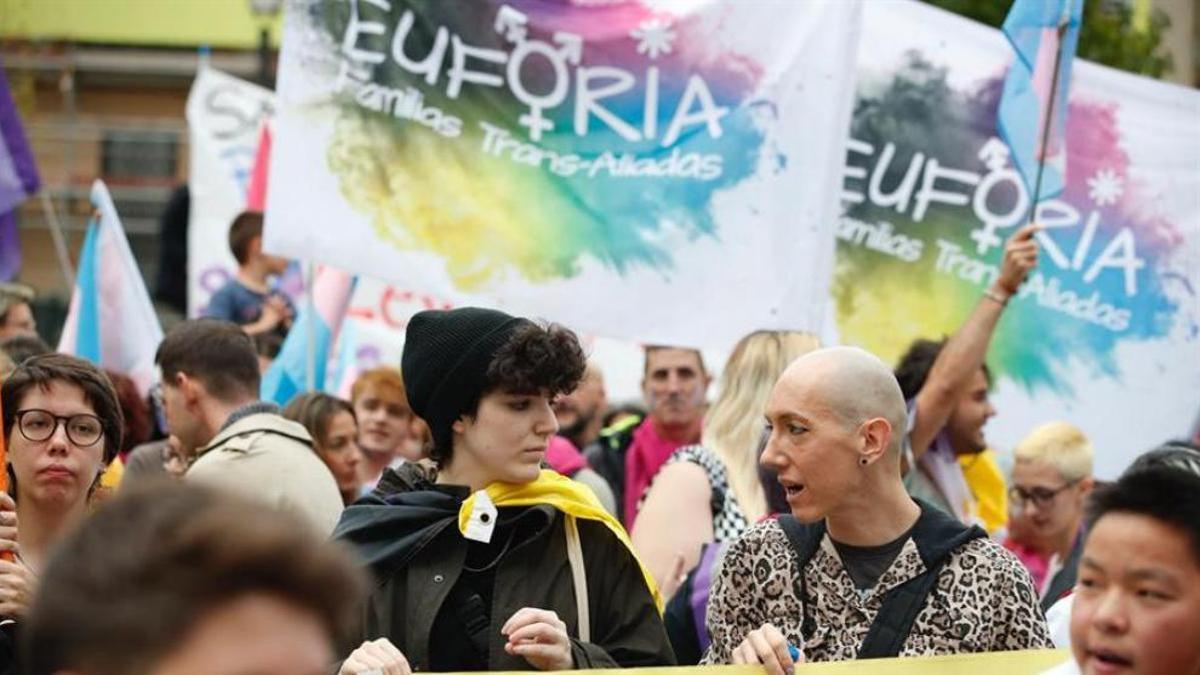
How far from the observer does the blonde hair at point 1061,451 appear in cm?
852

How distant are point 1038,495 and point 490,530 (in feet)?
14.0

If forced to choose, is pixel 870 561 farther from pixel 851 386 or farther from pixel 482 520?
pixel 482 520

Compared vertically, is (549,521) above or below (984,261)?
below

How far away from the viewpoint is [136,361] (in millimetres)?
9570

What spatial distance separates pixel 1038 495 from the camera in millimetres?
8625

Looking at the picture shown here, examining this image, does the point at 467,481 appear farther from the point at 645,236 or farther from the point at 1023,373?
the point at 1023,373

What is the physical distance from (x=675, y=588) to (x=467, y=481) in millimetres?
1406

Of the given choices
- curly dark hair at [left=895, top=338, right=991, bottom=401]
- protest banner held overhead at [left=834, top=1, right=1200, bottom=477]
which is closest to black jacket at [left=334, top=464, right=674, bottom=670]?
curly dark hair at [left=895, top=338, right=991, bottom=401]

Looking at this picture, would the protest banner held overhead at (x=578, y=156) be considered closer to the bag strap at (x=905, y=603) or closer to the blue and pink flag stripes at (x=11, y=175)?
the blue and pink flag stripes at (x=11, y=175)

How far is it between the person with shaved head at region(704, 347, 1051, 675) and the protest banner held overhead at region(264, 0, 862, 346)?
9.77 ft

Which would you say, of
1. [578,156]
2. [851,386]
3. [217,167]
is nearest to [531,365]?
[851,386]

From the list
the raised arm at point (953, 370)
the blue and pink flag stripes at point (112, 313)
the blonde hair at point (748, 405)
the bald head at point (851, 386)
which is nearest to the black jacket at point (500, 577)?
the bald head at point (851, 386)

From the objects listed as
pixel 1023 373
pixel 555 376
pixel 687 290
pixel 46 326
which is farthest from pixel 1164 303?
pixel 46 326

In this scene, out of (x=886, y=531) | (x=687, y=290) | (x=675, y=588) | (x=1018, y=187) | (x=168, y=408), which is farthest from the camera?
(x=1018, y=187)
